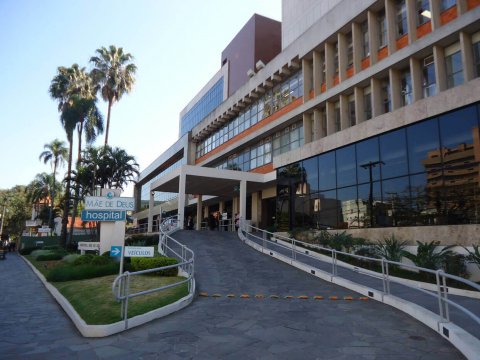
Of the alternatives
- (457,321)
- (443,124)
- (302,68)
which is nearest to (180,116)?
(302,68)

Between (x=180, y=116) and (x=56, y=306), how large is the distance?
4855 centimetres

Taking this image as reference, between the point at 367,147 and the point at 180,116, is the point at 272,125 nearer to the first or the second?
the point at 367,147

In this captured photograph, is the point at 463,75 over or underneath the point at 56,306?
over

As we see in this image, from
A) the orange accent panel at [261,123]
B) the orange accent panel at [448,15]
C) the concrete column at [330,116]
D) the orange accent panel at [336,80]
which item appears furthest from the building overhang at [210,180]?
the orange accent panel at [448,15]

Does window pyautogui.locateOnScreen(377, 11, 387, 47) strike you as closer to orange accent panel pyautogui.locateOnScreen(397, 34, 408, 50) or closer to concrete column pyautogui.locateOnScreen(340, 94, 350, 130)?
orange accent panel pyautogui.locateOnScreen(397, 34, 408, 50)

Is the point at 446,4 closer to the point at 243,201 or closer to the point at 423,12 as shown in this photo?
the point at 423,12

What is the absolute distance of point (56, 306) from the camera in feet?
32.9

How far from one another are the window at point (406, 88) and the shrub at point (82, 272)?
1536 cm

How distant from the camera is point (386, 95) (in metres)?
20.2

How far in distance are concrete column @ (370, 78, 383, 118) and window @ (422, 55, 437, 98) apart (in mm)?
2417

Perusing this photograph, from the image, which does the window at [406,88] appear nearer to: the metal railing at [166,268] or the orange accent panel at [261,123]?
the orange accent panel at [261,123]

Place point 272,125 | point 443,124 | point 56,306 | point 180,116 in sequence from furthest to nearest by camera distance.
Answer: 1. point 180,116
2. point 272,125
3. point 443,124
4. point 56,306

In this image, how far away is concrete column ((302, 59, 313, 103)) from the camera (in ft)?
83.4

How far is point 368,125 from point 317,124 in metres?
6.79
